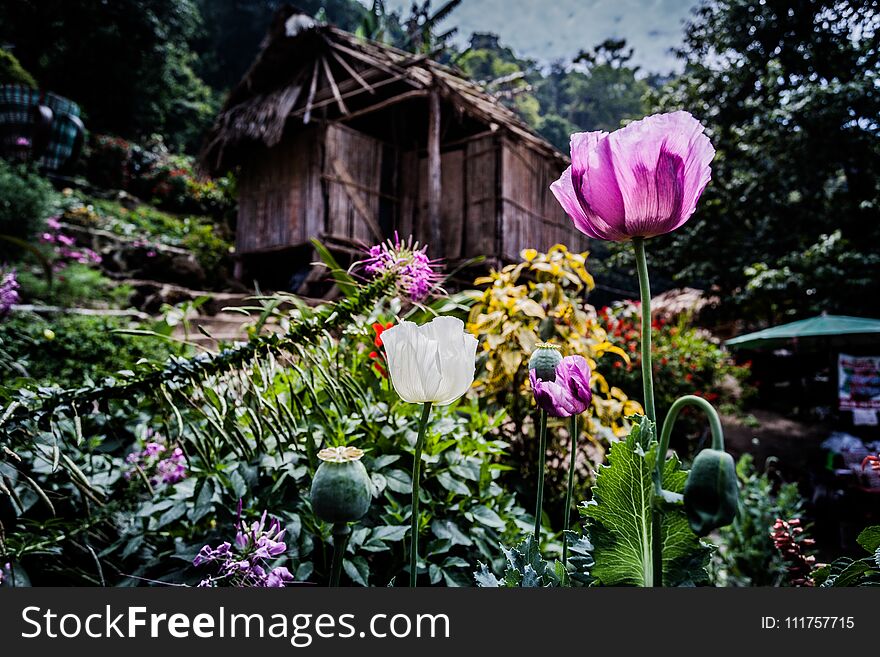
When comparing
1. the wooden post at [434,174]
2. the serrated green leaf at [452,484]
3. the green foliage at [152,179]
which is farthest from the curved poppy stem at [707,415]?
the green foliage at [152,179]

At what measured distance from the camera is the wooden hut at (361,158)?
6.17 m

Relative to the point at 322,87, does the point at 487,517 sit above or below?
below

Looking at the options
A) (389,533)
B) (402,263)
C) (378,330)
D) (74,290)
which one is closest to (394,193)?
(74,290)

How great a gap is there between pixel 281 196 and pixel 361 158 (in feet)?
4.13

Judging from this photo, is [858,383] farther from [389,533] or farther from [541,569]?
[541,569]

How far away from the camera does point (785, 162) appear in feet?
21.4

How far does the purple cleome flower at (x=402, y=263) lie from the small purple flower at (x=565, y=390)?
395mm

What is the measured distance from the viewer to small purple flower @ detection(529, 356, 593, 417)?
1.44 ft

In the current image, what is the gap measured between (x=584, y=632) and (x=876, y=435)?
5506mm

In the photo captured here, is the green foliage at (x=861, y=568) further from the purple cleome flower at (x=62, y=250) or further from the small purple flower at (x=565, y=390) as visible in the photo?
the purple cleome flower at (x=62, y=250)

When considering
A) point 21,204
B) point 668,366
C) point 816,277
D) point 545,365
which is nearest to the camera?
point 545,365

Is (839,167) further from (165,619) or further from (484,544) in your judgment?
(165,619)

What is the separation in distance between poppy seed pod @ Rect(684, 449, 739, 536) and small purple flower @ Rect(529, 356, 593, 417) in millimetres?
162

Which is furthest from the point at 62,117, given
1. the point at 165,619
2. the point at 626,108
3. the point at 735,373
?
the point at 626,108
